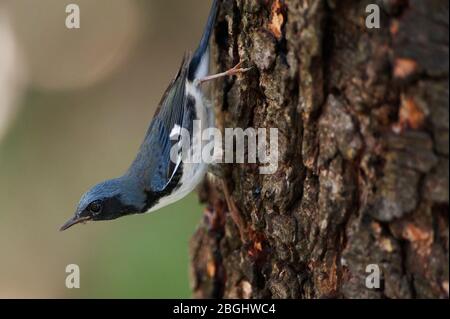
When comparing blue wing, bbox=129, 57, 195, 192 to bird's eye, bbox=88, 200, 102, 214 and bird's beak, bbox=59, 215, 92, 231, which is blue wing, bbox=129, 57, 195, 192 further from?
bird's beak, bbox=59, 215, 92, 231

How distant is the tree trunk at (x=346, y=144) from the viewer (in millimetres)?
2213

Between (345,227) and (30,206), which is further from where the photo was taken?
(30,206)

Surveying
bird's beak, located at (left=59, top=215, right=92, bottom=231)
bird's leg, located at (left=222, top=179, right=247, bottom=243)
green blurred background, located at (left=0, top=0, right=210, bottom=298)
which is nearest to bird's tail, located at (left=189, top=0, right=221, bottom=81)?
bird's leg, located at (left=222, top=179, right=247, bottom=243)

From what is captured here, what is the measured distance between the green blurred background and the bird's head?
1898 mm

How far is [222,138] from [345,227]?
1425 millimetres

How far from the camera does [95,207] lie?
3912mm

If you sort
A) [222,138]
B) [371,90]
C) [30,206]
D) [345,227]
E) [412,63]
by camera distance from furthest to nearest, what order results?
[30,206]
[222,138]
[345,227]
[371,90]
[412,63]

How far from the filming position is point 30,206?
22.0 feet

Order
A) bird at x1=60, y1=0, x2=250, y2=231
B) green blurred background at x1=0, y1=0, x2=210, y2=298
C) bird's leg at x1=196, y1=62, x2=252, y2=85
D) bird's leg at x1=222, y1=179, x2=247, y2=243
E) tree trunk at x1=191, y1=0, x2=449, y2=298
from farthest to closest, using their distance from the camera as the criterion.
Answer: green blurred background at x1=0, y1=0, x2=210, y2=298
bird at x1=60, y1=0, x2=250, y2=231
bird's leg at x1=222, y1=179, x2=247, y2=243
bird's leg at x1=196, y1=62, x2=252, y2=85
tree trunk at x1=191, y1=0, x2=449, y2=298

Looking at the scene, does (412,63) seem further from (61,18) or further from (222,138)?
(61,18)

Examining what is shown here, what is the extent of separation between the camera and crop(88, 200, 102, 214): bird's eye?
12.8 ft

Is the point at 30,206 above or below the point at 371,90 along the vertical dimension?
below

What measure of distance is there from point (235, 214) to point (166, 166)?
2.46 feet

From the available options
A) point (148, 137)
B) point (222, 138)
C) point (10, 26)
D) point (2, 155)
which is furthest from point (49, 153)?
point (222, 138)
